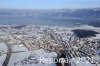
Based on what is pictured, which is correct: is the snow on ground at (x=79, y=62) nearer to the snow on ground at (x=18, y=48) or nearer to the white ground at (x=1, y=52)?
the white ground at (x=1, y=52)

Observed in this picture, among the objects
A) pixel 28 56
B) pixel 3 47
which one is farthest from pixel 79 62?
pixel 3 47

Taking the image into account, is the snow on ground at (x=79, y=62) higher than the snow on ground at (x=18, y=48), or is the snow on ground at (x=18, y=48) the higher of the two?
the snow on ground at (x=79, y=62)

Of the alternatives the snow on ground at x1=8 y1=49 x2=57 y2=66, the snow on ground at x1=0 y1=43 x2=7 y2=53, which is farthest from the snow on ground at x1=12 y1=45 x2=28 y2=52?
the snow on ground at x1=8 y1=49 x2=57 y2=66

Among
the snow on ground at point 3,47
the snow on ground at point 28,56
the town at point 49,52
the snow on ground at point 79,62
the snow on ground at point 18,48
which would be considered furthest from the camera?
the snow on ground at point 18,48

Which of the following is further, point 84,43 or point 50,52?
point 84,43

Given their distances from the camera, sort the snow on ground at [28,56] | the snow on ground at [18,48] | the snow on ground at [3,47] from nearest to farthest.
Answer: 1. the snow on ground at [28,56]
2. the snow on ground at [3,47]
3. the snow on ground at [18,48]

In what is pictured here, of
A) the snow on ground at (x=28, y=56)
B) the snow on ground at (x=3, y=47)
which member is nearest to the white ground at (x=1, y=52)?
the snow on ground at (x=3, y=47)

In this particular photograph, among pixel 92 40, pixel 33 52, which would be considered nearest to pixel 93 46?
pixel 92 40

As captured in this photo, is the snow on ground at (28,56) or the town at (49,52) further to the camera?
the town at (49,52)

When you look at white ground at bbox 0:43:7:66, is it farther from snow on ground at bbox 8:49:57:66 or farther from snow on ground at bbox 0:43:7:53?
snow on ground at bbox 8:49:57:66

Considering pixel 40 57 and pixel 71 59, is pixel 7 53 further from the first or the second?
pixel 71 59
